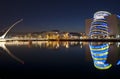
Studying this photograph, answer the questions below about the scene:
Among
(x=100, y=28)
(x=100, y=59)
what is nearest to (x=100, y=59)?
(x=100, y=59)

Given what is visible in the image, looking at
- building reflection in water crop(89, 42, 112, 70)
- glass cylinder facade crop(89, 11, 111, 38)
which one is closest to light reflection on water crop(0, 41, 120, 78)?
building reflection in water crop(89, 42, 112, 70)

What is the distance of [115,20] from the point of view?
5108 inches

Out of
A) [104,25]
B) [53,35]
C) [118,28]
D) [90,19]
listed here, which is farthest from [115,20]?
[53,35]

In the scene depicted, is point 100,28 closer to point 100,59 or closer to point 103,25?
point 103,25

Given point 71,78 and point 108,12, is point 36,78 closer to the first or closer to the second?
point 71,78

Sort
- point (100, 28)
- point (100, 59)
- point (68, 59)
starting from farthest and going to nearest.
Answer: point (100, 28) < point (100, 59) < point (68, 59)

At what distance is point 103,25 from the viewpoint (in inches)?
4227

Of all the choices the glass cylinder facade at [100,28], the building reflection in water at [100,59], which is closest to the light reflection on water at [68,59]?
the building reflection in water at [100,59]

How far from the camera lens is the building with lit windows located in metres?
107

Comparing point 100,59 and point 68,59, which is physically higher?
point 68,59

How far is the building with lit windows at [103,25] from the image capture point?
107 meters

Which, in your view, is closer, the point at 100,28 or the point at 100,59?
the point at 100,59

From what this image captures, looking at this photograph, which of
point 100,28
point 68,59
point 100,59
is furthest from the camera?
point 100,28

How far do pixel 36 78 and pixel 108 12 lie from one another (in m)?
118
